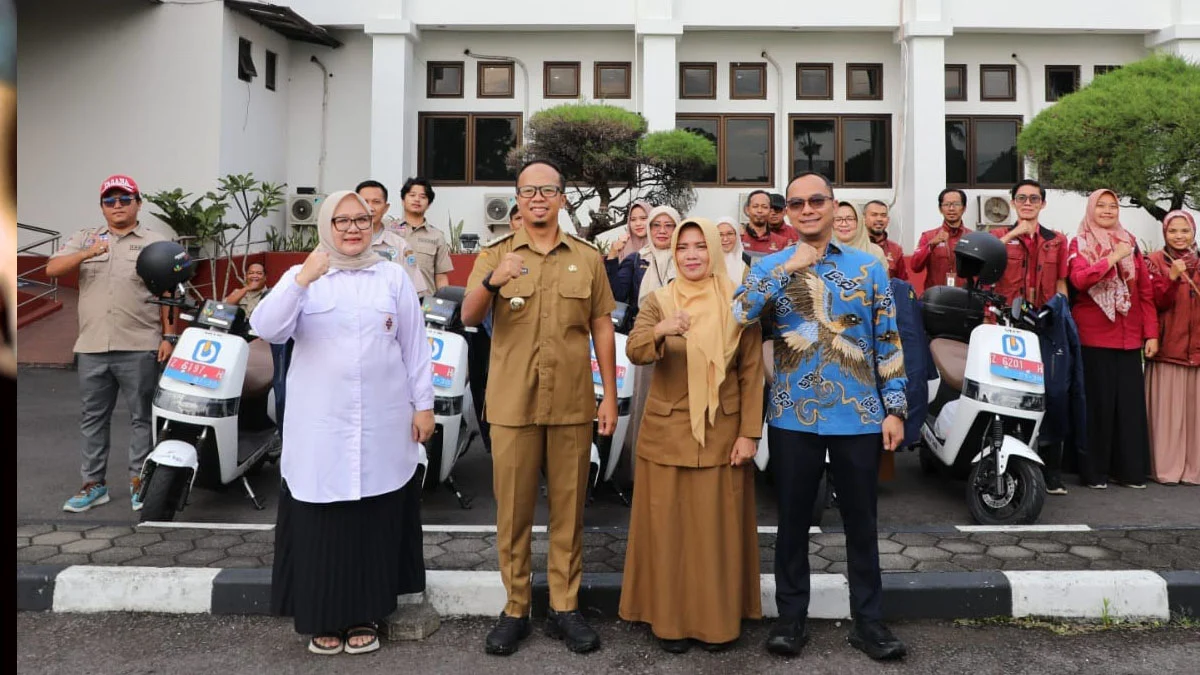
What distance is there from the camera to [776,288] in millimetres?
3355

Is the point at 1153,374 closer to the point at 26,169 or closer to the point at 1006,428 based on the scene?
the point at 1006,428

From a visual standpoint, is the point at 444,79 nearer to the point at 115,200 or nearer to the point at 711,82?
the point at 711,82

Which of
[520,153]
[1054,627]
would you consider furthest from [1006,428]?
[520,153]

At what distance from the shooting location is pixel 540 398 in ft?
11.3

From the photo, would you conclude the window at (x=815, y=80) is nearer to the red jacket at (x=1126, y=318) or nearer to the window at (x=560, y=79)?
the window at (x=560, y=79)

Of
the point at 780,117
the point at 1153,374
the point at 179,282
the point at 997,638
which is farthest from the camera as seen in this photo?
the point at 780,117

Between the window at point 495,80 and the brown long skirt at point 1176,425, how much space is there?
37.6 ft

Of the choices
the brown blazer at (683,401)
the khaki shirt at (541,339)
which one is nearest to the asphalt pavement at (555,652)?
the brown blazer at (683,401)

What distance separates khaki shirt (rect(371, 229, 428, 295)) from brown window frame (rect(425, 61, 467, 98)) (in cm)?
993

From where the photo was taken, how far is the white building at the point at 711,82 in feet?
46.6

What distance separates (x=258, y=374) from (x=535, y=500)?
2.64 m

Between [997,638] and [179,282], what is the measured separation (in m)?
4.35

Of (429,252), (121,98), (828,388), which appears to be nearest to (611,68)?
(121,98)

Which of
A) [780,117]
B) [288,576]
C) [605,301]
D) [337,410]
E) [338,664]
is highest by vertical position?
[780,117]
